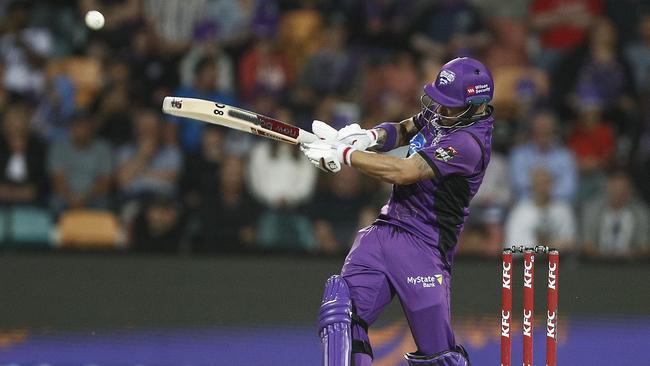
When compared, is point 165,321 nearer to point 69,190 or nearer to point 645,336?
point 69,190

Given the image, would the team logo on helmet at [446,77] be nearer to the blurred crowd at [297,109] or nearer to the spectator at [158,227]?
the blurred crowd at [297,109]

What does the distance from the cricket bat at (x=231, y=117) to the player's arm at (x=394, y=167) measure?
56 centimetres

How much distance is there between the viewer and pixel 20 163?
34.3ft

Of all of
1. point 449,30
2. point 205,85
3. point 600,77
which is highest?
point 449,30

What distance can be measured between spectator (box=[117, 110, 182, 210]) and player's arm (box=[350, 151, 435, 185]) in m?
4.40

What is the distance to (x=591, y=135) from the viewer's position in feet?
36.9

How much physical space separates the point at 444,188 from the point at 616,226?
170 inches

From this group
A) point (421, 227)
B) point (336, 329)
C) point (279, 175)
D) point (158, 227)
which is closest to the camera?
point (336, 329)

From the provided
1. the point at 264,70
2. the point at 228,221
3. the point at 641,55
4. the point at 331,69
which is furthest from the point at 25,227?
the point at 641,55

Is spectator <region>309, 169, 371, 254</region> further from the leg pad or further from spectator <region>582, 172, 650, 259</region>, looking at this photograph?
the leg pad

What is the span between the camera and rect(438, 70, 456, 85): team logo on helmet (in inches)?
254

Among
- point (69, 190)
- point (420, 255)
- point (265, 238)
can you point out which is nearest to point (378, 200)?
point (265, 238)

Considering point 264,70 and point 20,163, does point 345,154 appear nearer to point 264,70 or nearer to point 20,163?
point 20,163

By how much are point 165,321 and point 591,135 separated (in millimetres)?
4720
